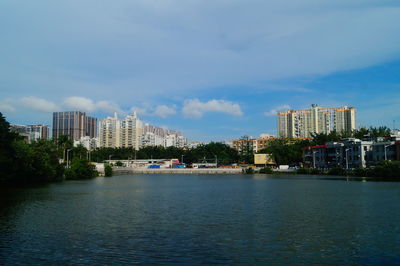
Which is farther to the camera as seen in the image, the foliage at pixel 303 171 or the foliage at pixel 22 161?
the foliage at pixel 303 171

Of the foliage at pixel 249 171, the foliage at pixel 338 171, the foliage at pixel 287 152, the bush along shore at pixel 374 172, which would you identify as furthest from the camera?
the foliage at pixel 287 152

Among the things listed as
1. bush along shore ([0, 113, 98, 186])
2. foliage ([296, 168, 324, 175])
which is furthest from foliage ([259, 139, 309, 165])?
bush along shore ([0, 113, 98, 186])

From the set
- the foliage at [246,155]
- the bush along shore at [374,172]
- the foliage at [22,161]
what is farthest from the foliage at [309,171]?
the foliage at [22,161]

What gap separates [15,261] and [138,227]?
29.3 feet

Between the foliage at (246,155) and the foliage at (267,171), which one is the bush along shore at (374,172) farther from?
the foliage at (246,155)

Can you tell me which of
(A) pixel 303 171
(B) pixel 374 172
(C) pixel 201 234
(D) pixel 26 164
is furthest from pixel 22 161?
(A) pixel 303 171

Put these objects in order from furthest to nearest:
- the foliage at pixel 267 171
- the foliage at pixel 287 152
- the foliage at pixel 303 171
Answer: the foliage at pixel 287 152, the foliage at pixel 267 171, the foliage at pixel 303 171

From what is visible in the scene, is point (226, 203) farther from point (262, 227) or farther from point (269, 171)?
point (269, 171)

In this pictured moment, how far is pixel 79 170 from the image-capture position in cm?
9256

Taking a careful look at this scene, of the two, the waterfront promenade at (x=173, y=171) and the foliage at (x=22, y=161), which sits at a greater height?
the foliage at (x=22, y=161)

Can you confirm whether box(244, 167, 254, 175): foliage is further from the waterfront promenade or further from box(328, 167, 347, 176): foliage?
box(328, 167, 347, 176): foliage

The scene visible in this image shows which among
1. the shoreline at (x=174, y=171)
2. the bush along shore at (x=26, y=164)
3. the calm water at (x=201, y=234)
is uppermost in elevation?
the bush along shore at (x=26, y=164)

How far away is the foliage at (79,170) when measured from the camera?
294ft

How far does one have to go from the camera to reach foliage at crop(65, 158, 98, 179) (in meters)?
89.5
